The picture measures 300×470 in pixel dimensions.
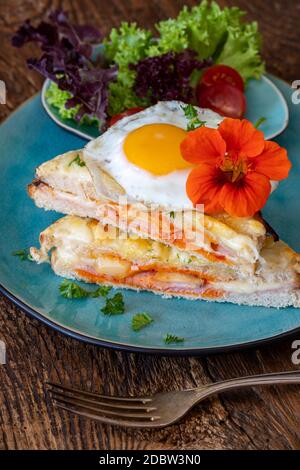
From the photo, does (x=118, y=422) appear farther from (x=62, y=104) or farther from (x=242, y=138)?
(x=62, y=104)

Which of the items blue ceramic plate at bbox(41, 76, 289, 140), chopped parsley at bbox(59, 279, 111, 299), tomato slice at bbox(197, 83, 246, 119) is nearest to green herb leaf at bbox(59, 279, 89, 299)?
chopped parsley at bbox(59, 279, 111, 299)

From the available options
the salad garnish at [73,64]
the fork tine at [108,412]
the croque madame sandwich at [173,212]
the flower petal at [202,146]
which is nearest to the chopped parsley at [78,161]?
the croque madame sandwich at [173,212]

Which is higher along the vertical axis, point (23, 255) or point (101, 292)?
point (23, 255)

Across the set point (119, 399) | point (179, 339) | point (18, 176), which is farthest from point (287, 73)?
point (119, 399)

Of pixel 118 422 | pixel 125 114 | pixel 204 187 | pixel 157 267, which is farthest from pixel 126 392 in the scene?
pixel 125 114

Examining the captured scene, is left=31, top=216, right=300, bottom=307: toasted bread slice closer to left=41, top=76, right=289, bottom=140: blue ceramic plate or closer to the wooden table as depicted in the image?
the wooden table

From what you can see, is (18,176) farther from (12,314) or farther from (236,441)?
(236,441)
